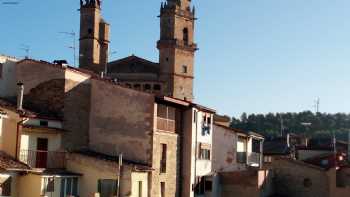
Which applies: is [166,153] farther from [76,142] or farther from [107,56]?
[107,56]

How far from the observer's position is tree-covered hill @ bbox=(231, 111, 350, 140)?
15600 cm

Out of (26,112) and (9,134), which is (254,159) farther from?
(9,134)

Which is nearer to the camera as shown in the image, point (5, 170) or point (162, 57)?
point (5, 170)

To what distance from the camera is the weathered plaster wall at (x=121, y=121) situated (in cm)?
3625

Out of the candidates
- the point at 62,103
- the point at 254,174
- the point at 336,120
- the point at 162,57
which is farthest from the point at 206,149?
the point at 336,120

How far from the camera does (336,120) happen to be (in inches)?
6801

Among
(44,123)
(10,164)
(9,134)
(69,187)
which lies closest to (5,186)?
(10,164)

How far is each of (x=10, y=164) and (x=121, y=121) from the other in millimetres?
8776

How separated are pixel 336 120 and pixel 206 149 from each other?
442 ft

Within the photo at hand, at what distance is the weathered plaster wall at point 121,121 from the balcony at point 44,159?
3.25 metres

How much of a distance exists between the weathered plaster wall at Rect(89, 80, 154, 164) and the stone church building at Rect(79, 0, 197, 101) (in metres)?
40.5

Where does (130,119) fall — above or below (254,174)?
above

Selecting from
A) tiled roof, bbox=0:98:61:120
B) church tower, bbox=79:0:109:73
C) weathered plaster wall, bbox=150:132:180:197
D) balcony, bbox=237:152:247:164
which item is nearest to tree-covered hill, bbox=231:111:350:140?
church tower, bbox=79:0:109:73

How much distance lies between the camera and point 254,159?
59719 mm
